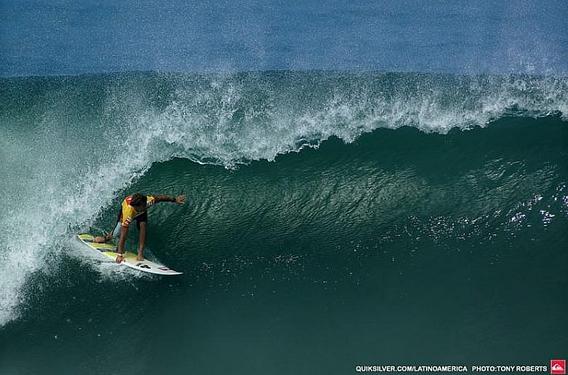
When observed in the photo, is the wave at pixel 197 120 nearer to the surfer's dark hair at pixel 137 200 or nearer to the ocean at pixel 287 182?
the ocean at pixel 287 182

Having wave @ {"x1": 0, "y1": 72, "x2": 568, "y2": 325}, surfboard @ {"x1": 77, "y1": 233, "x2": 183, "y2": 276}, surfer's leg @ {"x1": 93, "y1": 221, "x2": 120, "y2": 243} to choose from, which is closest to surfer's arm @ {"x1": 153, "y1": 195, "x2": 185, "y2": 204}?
surfer's leg @ {"x1": 93, "y1": 221, "x2": 120, "y2": 243}

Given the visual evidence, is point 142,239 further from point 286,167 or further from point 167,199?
point 286,167

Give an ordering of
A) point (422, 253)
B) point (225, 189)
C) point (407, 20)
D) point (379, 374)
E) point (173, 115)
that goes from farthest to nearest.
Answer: point (407, 20) < point (173, 115) < point (225, 189) < point (422, 253) < point (379, 374)

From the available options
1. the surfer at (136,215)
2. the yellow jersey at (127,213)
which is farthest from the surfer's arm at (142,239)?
the yellow jersey at (127,213)

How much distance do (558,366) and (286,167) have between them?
15.9 ft

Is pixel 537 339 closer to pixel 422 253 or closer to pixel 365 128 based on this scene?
pixel 422 253

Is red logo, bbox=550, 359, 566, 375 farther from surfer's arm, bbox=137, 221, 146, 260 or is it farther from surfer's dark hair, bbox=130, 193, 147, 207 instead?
surfer's dark hair, bbox=130, 193, 147, 207

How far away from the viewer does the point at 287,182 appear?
33.2 feet

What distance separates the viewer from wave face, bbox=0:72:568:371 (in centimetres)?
934

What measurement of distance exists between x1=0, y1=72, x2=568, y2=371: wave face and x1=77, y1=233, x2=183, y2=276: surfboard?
14.0 inches

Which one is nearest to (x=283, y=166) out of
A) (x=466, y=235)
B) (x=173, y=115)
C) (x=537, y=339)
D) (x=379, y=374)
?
(x=173, y=115)

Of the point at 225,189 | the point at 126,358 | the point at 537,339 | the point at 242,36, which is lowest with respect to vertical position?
the point at 126,358

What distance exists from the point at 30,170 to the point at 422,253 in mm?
6472

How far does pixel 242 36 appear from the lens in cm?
1191
